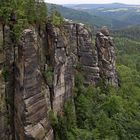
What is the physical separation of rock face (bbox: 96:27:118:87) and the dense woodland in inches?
73.5

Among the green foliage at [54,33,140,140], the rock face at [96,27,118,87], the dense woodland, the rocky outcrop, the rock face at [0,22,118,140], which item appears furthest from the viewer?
the rock face at [96,27,118,87]

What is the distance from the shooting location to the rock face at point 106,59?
7512cm

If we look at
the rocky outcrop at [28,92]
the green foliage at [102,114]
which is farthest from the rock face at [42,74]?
the green foliage at [102,114]

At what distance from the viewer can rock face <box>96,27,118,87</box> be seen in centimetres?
7512

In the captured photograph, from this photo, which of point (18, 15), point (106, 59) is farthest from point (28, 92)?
point (106, 59)

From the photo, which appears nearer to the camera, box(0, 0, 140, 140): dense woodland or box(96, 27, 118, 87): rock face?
box(0, 0, 140, 140): dense woodland

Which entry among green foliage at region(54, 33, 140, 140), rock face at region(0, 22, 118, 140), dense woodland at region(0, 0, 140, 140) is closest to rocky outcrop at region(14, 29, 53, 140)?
rock face at region(0, 22, 118, 140)

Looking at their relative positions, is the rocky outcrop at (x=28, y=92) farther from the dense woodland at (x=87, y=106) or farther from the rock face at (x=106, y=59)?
the rock face at (x=106, y=59)

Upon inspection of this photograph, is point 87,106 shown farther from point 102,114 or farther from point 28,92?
point 28,92

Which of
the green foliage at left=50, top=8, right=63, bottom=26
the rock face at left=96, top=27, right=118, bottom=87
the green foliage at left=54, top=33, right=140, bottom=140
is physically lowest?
the green foliage at left=54, top=33, right=140, bottom=140

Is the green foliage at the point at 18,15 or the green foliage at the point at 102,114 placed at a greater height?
the green foliage at the point at 18,15

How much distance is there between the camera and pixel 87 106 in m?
63.7

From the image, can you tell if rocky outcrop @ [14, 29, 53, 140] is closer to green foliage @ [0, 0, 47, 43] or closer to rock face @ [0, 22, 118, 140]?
rock face @ [0, 22, 118, 140]

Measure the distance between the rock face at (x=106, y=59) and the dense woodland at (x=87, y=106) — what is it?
1.87 metres
